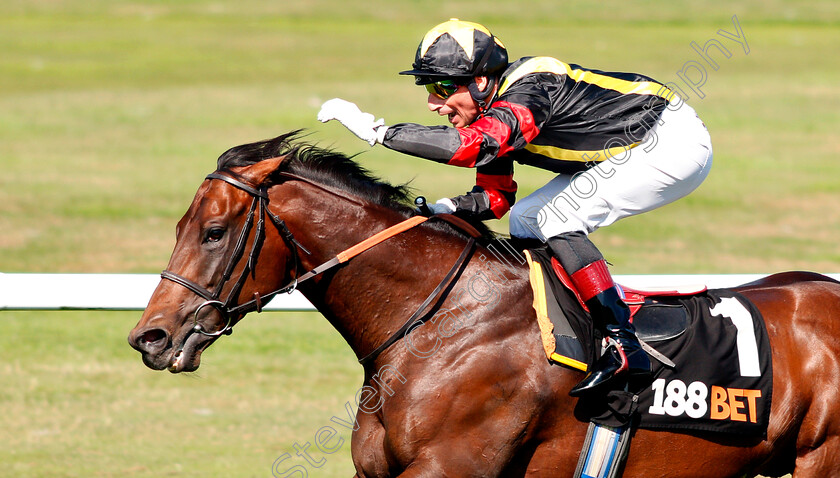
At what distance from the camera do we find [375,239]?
3.80 meters

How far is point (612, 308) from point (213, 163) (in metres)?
11.2

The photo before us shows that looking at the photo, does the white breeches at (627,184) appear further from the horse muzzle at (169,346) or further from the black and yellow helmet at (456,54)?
the horse muzzle at (169,346)

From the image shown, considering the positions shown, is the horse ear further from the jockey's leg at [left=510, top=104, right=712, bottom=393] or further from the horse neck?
the jockey's leg at [left=510, top=104, right=712, bottom=393]

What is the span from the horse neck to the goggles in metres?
0.50

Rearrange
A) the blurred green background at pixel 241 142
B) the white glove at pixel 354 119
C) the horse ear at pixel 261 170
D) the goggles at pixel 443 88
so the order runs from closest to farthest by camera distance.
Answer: the white glove at pixel 354 119
the horse ear at pixel 261 170
the goggles at pixel 443 88
the blurred green background at pixel 241 142

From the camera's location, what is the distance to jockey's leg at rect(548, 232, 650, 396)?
372cm

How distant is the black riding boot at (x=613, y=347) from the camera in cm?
372

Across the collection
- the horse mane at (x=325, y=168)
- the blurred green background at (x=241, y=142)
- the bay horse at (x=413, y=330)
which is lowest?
the blurred green background at (x=241, y=142)

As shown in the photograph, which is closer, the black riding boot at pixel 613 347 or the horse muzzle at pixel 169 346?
the horse muzzle at pixel 169 346

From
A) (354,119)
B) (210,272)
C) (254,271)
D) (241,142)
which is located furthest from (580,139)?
(241,142)

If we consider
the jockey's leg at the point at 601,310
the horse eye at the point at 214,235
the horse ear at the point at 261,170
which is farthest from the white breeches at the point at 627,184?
the horse eye at the point at 214,235

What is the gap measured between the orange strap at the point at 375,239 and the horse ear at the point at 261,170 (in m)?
0.39

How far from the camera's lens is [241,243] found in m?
3.61

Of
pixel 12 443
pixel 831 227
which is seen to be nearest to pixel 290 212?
pixel 12 443
